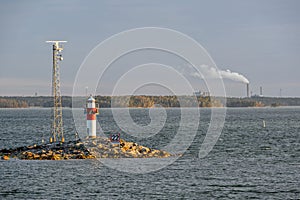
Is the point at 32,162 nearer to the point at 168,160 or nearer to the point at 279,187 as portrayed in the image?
the point at 168,160

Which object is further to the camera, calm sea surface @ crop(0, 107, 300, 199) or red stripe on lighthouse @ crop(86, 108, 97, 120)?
red stripe on lighthouse @ crop(86, 108, 97, 120)

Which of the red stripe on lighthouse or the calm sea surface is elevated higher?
the red stripe on lighthouse

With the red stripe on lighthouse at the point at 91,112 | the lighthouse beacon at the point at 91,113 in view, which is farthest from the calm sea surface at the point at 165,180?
the lighthouse beacon at the point at 91,113

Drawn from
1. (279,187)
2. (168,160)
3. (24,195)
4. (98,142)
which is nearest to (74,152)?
(98,142)

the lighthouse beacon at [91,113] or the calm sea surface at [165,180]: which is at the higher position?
the lighthouse beacon at [91,113]

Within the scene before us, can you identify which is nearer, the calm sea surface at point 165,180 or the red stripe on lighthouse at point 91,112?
the calm sea surface at point 165,180

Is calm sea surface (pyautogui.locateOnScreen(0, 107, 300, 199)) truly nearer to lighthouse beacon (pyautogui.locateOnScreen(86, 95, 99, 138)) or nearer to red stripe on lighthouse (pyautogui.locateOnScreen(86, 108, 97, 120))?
red stripe on lighthouse (pyautogui.locateOnScreen(86, 108, 97, 120))

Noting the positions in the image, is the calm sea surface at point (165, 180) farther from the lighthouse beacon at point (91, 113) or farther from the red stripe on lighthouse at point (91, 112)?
the lighthouse beacon at point (91, 113)

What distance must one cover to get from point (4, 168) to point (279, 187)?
18228 mm

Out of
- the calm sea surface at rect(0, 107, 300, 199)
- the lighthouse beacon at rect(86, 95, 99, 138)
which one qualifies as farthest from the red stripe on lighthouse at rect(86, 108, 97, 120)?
the calm sea surface at rect(0, 107, 300, 199)

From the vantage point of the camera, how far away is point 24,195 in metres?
31.4

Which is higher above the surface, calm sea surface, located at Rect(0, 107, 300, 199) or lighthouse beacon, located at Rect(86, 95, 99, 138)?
lighthouse beacon, located at Rect(86, 95, 99, 138)

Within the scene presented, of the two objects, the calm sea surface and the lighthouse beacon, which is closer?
the calm sea surface

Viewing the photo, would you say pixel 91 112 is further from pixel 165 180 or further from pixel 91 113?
pixel 165 180
